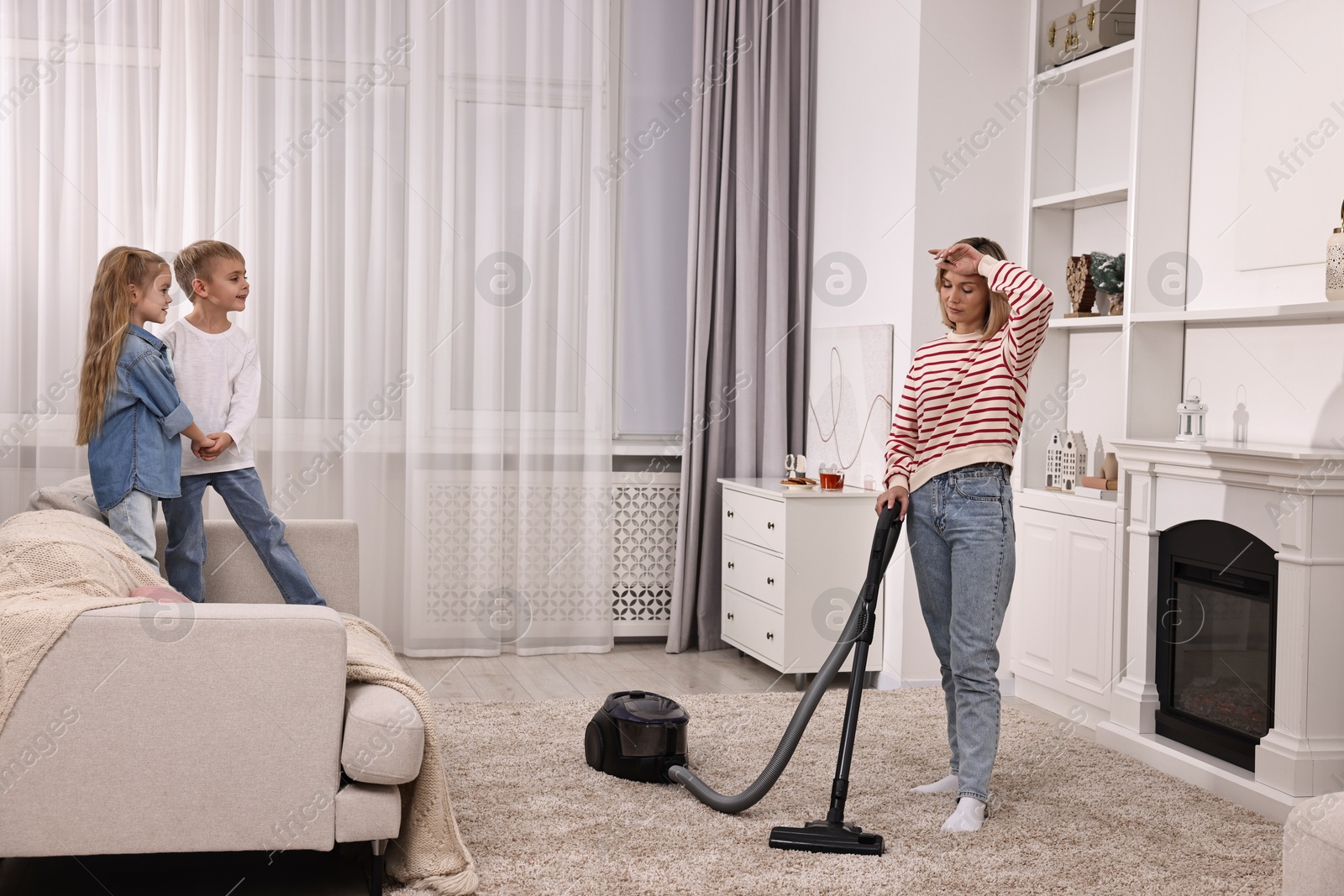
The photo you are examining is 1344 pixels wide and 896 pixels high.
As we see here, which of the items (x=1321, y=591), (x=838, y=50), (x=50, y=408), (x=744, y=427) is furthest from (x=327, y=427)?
(x=1321, y=591)

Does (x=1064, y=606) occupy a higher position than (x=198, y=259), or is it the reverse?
(x=198, y=259)

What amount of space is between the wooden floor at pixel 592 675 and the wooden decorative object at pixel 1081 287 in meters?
1.52

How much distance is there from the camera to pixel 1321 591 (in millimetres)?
2756

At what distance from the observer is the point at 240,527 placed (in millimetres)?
3297

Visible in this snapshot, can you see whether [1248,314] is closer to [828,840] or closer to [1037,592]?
[1037,592]

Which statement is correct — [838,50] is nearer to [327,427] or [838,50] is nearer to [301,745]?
[327,427]

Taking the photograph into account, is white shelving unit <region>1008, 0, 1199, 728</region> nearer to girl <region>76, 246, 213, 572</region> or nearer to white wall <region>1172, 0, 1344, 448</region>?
white wall <region>1172, 0, 1344, 448</region>

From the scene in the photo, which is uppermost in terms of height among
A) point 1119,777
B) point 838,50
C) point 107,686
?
point 838,50

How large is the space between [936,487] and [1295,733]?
3.33ft

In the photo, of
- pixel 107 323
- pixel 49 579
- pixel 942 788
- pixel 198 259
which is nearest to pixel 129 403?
pixel 107 323

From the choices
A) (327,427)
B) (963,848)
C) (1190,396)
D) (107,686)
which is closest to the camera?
(107,686)

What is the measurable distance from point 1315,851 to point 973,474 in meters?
1.15

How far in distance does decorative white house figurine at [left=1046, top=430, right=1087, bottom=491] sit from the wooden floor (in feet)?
3.45

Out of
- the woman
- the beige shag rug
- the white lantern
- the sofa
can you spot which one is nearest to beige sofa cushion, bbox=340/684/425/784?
the sofa
